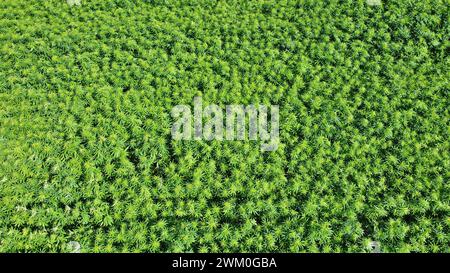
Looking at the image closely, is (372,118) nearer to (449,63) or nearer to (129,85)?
(449,63)

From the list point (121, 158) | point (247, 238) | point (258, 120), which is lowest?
point (247, 238)

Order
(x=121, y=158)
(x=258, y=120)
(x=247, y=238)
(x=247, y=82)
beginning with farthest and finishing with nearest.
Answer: (x=247, y=82) < (x=258, y=120) < (x=121, y=158) < (x=247, y=238)

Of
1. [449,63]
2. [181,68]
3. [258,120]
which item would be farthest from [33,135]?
[449,63]

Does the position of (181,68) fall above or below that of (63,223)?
above

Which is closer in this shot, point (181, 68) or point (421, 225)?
point (421, 225)

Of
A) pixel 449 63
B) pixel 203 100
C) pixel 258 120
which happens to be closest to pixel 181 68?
pixel 203 100

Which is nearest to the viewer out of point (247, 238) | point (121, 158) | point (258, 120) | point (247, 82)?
point (247, 238)

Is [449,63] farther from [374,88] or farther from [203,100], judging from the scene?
[203,100]
